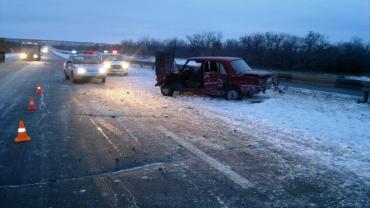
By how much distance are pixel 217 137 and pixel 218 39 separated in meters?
68.0

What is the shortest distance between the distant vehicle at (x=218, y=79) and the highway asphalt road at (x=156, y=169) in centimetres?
442

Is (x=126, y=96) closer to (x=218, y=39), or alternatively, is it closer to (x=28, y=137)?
(x=28, y=137)

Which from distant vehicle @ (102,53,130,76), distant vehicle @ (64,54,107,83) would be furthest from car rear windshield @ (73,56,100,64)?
distant vehicle @ (102,53,130,76)

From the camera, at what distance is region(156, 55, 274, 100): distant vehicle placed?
14766 millimetres

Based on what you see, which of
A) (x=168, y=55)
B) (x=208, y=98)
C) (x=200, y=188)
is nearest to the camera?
(x=200, y=188)

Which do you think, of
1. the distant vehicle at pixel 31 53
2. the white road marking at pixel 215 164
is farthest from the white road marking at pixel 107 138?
the distant vehicle at pixel 31 53

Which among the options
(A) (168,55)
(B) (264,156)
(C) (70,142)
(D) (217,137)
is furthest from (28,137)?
(A) (168,55)

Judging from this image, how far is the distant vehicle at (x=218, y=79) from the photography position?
48.4ft

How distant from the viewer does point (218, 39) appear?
75.5 metres

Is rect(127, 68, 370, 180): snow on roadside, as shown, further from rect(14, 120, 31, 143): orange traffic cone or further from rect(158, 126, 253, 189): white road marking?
rect(14, 120, 31, 143): orange traffic cone

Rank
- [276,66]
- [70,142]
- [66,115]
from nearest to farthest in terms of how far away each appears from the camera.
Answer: [70,142] → [66,115] → [276,66]

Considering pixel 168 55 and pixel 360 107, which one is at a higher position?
pixel 168 55

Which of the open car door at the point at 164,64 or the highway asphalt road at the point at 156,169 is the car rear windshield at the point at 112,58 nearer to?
the open car door at the point at 164,64

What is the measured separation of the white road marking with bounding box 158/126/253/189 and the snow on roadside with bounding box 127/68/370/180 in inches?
66.0
